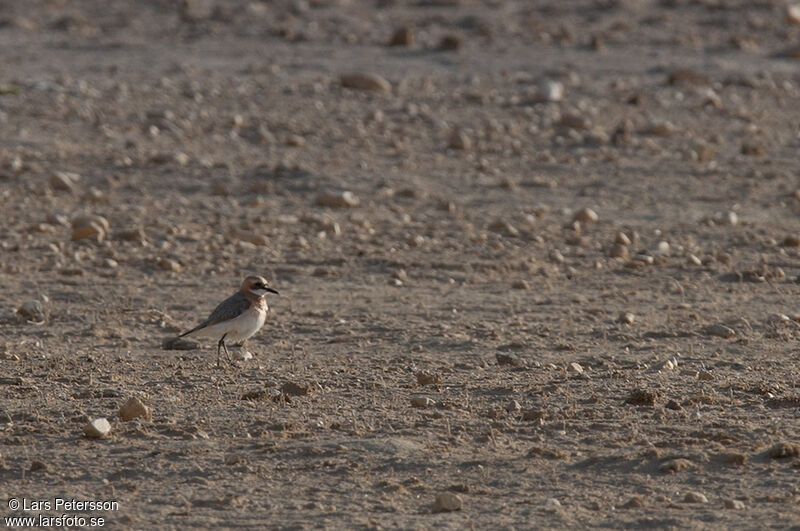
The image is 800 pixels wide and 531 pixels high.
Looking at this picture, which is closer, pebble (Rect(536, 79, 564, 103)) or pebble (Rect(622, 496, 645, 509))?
pebble (Rect(622, 496, 645, 509))

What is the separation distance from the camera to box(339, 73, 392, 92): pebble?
16047 mm

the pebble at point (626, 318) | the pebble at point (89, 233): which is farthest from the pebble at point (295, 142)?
the pebble at point (626, 318)

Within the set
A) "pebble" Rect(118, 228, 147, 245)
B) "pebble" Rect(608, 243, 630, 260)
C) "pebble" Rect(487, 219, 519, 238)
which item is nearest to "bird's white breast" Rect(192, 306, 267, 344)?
"pebble" Rect(118, 228, 147, 245)

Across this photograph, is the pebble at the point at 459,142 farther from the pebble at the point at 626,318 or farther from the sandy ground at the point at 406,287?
the pebble at the point at 626,318

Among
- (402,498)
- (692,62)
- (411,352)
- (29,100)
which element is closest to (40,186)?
(29,100)

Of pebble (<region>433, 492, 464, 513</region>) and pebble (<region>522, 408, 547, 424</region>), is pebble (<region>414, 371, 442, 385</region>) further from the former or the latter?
pebble (<region>433, 492, 464, 513</region>)

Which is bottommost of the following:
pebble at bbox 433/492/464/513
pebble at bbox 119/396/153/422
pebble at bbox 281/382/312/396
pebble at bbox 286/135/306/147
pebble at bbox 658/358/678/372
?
pebble at bbox 286/135/306/147

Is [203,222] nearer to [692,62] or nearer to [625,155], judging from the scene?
[625,155]

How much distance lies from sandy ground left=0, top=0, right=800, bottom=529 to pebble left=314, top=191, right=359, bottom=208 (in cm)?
13

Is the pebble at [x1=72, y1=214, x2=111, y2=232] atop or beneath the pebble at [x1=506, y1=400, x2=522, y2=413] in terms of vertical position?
beneath

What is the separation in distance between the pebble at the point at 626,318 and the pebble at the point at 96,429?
11.0 ft

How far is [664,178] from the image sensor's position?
12219mm

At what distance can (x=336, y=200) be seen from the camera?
1087 centimetres

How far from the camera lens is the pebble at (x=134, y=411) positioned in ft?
19.0
